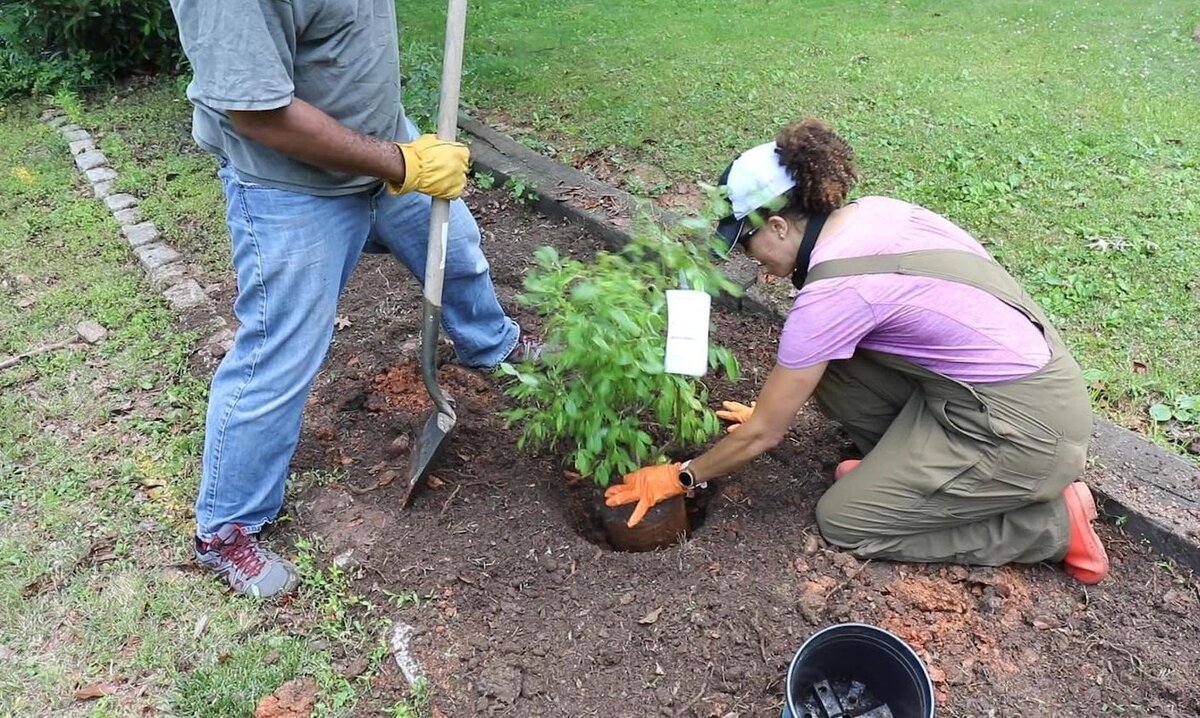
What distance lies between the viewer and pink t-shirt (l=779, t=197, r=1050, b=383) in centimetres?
232

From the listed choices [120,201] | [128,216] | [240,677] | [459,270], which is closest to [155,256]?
[128,216]

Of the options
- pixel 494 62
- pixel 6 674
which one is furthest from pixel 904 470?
pixel 494 62

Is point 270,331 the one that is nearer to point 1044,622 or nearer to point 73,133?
point 1044,622

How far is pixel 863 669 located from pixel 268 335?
73.7 inches

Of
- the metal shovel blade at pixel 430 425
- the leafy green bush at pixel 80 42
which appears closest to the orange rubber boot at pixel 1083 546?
the metal shovel blade at pixel 430 425

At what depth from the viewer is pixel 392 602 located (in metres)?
2.56

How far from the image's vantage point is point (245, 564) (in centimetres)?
263

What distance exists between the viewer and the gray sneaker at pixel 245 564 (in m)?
2.61

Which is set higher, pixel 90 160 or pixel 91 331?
pixel 91 331

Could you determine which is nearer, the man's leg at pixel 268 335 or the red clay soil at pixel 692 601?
the red clay soil at pixel 692 601

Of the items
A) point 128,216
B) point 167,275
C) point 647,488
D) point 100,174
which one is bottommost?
point 100,174

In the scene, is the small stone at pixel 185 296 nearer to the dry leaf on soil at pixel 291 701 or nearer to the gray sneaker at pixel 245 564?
the gray sneaker at pixel 245 564

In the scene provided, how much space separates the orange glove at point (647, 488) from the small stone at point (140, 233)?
10.7ft

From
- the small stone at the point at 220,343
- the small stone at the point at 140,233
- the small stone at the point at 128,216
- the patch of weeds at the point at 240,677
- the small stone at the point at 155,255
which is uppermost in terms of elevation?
the patch of weeds at the point at 240,677
